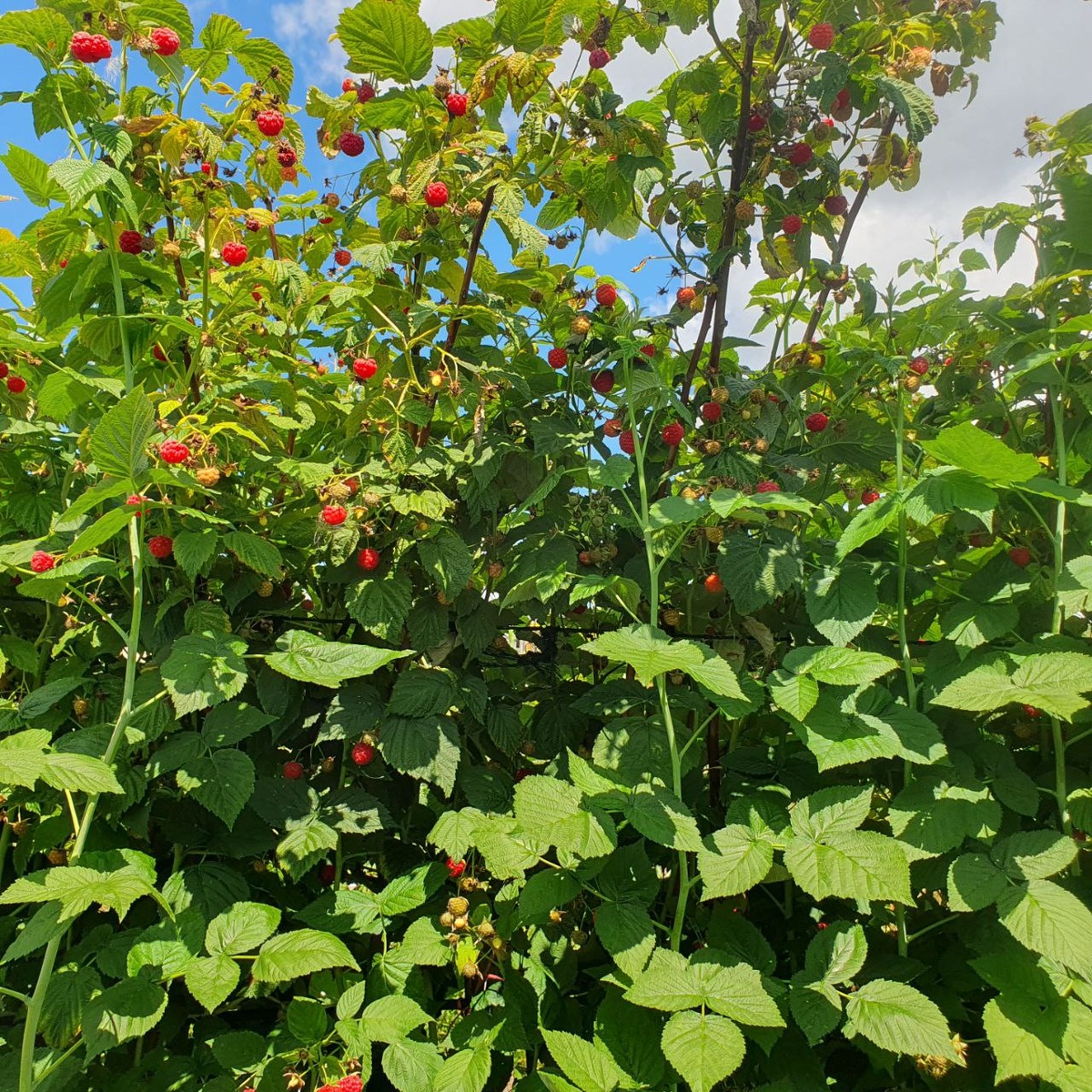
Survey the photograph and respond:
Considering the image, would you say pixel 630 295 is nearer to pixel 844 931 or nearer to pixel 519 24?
pixel 519 24

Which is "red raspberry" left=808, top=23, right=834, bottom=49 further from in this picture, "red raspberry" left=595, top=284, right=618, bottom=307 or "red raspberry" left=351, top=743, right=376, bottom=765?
"red raspberry" left=351, top=743, right=376, bottom=765

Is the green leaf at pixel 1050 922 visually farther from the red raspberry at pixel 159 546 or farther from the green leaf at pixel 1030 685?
the red raspberry at pixel 159 546

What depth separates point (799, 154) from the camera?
6.11 feet

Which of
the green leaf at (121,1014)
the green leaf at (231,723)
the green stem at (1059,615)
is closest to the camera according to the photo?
the green leaf at (121,1014)

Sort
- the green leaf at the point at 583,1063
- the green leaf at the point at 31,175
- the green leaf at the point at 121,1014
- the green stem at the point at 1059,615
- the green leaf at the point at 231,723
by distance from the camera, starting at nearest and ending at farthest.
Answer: the green leaf at the point at 583,1063 → the green leaf at the point at 121,1014 → the green stem at the point at 1059,615 → the green leaf at the point at 231,723 → the green leaf at the point at 31,175

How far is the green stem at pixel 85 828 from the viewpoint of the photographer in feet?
4.49

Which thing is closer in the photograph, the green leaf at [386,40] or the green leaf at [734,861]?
the green leaf at [734,861]

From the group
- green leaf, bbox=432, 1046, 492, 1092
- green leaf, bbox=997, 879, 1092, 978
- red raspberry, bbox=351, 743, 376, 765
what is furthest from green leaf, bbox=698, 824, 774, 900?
red raspberry, bbox=351, 743, 376, 765

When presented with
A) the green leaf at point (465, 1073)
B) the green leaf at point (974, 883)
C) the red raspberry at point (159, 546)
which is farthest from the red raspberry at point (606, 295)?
the green leaf at point (465, 1073)

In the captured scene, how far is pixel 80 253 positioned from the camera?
5.62 feet

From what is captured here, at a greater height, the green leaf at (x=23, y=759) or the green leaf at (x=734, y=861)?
the green leaf at (x=23, y=759)

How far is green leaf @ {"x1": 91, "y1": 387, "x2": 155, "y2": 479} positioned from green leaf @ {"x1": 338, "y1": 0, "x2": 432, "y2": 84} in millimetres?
968

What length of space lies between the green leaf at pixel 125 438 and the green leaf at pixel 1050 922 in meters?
1.58

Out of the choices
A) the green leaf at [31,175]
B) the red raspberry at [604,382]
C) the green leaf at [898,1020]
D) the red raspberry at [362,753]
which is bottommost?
the green leaf at [898,1020]
